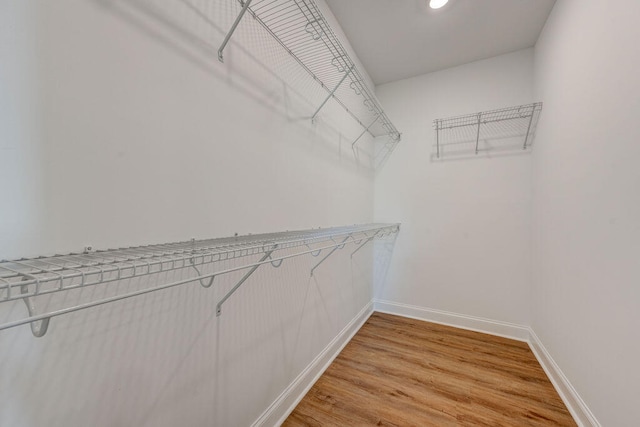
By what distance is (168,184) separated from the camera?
78 cm

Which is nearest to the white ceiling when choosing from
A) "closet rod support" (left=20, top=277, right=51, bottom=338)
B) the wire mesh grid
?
the wire mesh grid

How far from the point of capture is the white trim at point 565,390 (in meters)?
1.27

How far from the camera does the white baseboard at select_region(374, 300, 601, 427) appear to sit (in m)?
1.34

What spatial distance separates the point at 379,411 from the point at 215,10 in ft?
6.68

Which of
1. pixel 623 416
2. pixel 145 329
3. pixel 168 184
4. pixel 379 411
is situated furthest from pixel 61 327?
pixel 623 416

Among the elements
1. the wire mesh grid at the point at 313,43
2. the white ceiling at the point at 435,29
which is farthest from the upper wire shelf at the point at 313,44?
the white ceiling at the point at 435,29

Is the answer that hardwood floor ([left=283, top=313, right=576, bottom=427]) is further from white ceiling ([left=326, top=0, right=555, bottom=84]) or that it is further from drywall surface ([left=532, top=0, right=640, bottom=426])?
white ceiling ([left=326, top=0, right=555, bottom=84])

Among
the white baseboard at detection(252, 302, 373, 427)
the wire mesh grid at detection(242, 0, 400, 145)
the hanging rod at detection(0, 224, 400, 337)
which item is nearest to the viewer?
the hanging rod at detection(0, 224, 400, 337)

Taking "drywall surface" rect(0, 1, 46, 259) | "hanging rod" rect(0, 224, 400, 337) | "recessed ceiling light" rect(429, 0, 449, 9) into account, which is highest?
"recessed ceiling light" rect(429, 0, 449, 9)

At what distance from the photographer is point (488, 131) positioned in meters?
2.35

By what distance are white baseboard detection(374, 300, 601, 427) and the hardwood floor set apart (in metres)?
0.05

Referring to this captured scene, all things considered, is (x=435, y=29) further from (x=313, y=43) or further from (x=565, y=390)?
(x=565, y=390)

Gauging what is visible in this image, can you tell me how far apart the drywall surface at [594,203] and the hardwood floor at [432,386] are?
0.84 ft

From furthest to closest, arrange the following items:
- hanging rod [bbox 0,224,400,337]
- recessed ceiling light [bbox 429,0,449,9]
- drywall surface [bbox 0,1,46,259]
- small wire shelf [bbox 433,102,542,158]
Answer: small wire shelf [bbox 433,102,542,158], recessed ceiling light [bbox 429,0,449,9], drywall surface [bbox 0,1,46,259], hanging rod [bbox 0,224,400,337]
